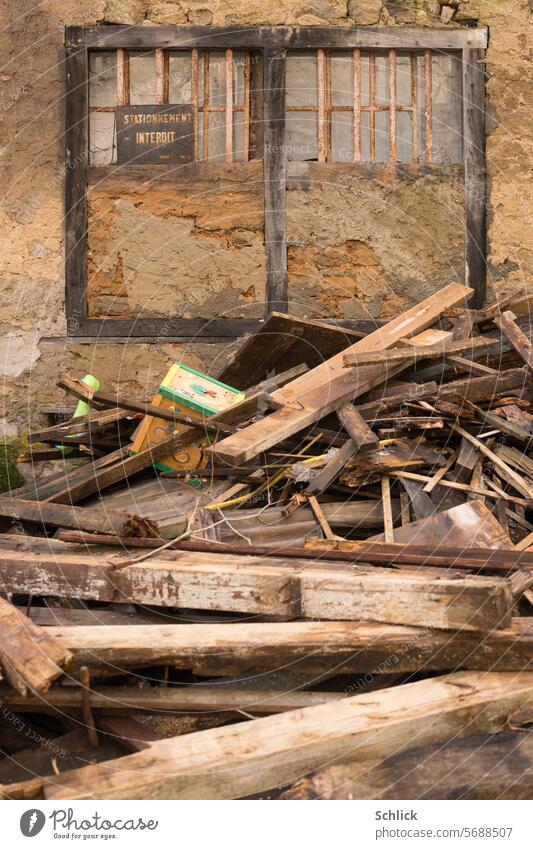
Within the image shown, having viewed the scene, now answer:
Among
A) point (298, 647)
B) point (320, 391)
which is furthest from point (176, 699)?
point (320, 391)

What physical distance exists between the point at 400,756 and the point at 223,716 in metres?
0.77

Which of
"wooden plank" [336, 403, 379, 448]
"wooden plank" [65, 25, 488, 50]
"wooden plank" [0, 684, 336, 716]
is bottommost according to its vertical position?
"wooden plank" [0, 684, 336, 716]

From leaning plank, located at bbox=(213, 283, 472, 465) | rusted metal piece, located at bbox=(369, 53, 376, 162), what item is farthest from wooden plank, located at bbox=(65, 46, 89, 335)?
leaning plank, located at bbox=(213, 283, 472, 465)

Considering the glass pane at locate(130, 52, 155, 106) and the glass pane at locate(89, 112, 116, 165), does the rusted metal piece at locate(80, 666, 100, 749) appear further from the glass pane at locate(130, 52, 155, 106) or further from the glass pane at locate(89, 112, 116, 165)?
the glass pane at locate(130, 52, 155, 106)

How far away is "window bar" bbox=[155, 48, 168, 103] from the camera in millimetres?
7715

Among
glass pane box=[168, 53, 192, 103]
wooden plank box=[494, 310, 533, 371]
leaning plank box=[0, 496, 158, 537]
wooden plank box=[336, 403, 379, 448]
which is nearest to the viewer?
leaning plank box=[0, 496, 158, 537]

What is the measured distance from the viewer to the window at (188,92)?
25.4ft

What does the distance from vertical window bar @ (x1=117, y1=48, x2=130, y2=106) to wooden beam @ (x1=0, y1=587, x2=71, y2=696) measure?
5573 mm

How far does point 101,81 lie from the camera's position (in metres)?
7.79

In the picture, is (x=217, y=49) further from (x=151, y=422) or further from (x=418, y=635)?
(x=418, y=635)

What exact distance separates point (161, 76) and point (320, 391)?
3767mm

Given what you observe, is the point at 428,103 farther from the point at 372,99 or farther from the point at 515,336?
the point at 515,336

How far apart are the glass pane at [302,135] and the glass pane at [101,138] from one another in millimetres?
1585

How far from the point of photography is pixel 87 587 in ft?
13.6
